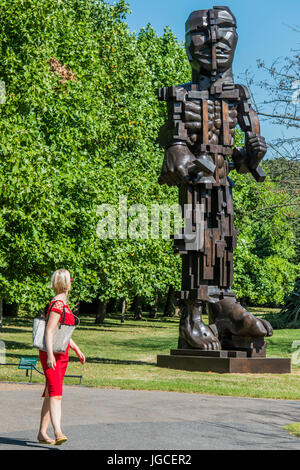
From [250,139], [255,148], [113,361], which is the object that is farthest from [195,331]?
[250,139]

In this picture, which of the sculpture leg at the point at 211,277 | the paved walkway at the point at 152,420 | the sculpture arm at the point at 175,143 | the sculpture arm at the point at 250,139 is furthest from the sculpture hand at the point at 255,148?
the paved walkway at the point at 152,420

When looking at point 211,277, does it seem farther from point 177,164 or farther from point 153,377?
point 153,377

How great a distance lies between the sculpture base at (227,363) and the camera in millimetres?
12203

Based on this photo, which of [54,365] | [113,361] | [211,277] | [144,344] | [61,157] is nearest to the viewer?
[54,365]

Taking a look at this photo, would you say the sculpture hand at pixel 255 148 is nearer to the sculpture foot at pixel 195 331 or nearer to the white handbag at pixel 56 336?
the sculpture foot at pixel 195 331

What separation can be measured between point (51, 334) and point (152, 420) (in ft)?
6.39

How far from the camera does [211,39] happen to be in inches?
522

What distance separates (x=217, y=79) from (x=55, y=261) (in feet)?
20.0

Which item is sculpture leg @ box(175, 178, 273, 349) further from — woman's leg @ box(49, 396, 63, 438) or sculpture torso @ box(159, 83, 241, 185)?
woman's leg @ box(49, 396, 63, 438)

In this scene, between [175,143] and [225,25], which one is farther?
[225,25]

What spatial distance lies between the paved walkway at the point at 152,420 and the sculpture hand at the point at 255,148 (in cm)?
552

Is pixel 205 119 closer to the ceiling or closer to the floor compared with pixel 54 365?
closer to the ceiling
